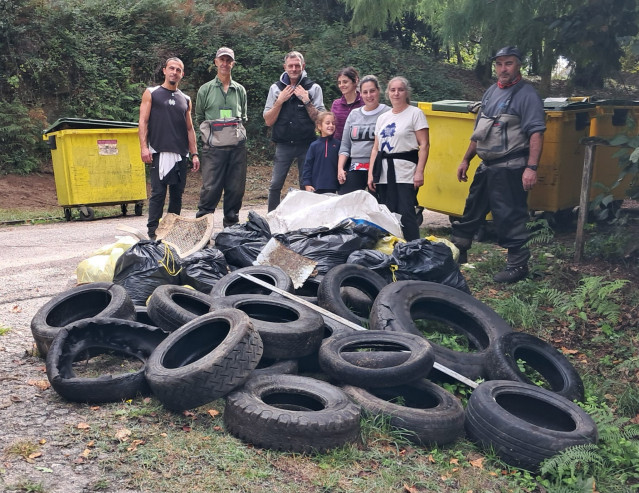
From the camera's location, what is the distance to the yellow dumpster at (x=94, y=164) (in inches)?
460

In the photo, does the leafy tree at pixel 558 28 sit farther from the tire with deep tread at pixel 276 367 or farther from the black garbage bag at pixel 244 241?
the tire with deep tread at pixel 276 367

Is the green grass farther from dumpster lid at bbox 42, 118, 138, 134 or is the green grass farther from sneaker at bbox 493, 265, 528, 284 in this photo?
sneaker at bbox 493, 265, 528, 284

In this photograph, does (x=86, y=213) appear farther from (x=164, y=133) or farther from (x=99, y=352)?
(x=99, y=352)

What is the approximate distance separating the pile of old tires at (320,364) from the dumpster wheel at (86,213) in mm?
6793

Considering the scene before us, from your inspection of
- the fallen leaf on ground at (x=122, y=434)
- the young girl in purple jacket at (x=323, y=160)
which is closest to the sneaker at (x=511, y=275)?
the young girl in purple jacket at (x=323, y=160)

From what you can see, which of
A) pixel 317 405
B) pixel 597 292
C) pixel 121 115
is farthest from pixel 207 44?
pixel 317 405

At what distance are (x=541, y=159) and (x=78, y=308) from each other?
5.74 m

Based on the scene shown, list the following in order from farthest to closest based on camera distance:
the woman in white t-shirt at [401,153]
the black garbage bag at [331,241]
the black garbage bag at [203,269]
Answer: the woman in white t-shirt at [401,153]
the black garbage bag at [331,241]
the black garbage bag at [203,269]

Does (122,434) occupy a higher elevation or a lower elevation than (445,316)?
higher

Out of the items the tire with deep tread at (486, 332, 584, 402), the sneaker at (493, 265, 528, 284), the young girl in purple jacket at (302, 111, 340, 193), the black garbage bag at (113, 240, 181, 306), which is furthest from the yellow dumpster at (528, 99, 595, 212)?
the black garbage bag at (113, 240, 181, 306)

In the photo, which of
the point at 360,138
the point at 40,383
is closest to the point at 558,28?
the point at 360,138

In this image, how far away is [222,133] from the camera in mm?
8523

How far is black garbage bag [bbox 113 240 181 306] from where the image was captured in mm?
6117

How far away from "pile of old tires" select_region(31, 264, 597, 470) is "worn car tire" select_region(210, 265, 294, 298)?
2 cm
